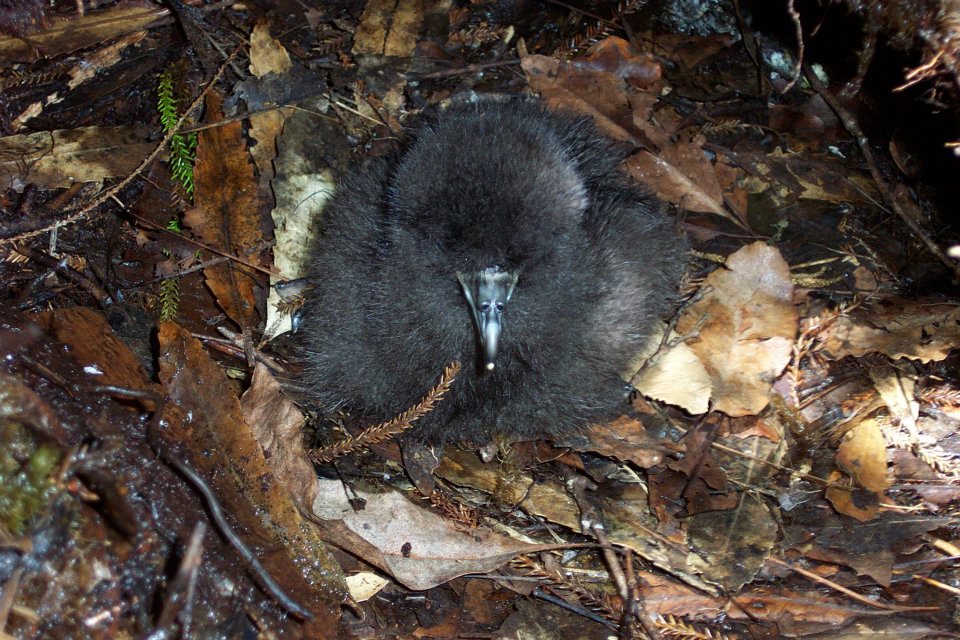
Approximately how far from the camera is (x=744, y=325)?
3699 millimetres

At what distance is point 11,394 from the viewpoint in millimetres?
2207

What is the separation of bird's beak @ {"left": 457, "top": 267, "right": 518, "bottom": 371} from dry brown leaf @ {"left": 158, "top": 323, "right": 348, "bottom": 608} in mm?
987

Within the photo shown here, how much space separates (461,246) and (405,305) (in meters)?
0.57

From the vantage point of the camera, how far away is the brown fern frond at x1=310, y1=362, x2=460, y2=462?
10.4ft

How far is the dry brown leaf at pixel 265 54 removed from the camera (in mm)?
4074

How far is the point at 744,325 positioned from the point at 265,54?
293cm

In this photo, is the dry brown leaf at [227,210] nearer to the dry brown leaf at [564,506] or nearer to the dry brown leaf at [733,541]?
the dry brown leaf at [564,506]

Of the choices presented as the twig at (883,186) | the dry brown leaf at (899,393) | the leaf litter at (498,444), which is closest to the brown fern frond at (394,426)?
the leaf litter at (498,444)

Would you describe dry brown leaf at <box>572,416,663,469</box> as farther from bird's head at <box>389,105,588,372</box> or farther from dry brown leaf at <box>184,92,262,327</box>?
dry brown leaf at <box>184,92,262,327</box>

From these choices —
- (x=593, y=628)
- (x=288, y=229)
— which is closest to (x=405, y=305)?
(x=288, y=229)

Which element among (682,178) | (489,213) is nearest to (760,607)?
(489,213)

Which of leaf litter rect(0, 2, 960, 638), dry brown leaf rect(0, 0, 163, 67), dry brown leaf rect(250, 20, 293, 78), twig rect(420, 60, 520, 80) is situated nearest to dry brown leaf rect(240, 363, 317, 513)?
leaf litter rect(0, 2, 960, 638)

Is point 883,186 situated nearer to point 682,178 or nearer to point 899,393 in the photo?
point 682,178

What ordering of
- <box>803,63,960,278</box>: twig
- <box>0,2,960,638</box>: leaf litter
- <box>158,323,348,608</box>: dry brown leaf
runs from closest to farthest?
1. <box>0,2,960,638</box>: leaf litter
2. <box>158,323,348,608</box>: dry brown leaf
3. <box>803,63,960,278</box>: twig
